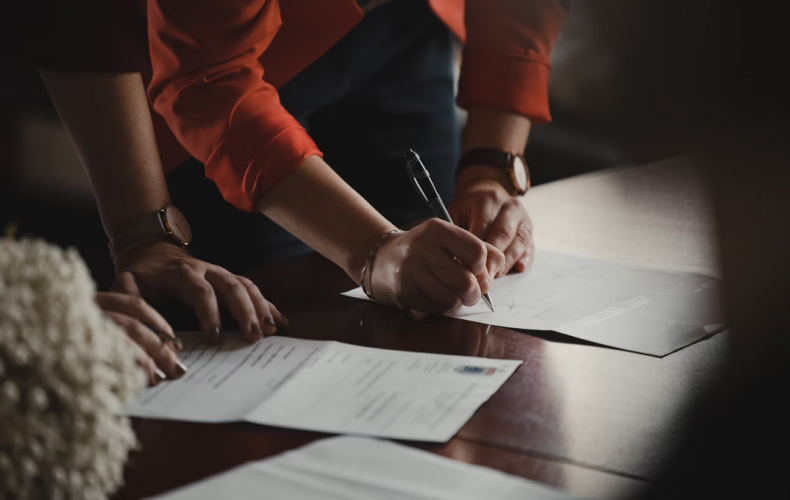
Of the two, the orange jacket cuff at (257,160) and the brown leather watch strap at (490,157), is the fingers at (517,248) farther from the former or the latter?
the orange jacket cuff at (257,160)

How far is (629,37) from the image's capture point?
4.19m

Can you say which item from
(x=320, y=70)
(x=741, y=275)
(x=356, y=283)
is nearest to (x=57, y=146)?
(x=320, y=70)

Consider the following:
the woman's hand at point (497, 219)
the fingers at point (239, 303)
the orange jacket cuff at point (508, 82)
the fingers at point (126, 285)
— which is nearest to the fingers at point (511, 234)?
the woman's hand at point (497, 219)

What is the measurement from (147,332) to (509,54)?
91 cm

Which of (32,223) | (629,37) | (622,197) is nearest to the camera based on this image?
(622,197)

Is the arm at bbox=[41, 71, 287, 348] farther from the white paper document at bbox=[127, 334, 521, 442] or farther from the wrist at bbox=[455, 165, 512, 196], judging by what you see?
the wrist at bbox=[455, 165, 512, 196]

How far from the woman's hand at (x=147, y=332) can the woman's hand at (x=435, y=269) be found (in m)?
0.28

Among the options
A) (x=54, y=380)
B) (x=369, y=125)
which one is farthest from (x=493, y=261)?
(x=54, y=380)

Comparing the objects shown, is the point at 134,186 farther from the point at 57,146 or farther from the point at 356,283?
the point at 57,146

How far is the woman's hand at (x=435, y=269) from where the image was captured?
3.14ft

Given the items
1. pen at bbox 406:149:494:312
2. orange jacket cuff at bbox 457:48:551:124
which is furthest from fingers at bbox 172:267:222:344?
orange jacket cuff at bbox 457:48:551:124

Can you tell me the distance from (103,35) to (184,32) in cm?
12

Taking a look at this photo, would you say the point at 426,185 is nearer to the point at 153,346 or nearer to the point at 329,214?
the point at 329,214

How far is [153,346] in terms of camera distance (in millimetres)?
788
